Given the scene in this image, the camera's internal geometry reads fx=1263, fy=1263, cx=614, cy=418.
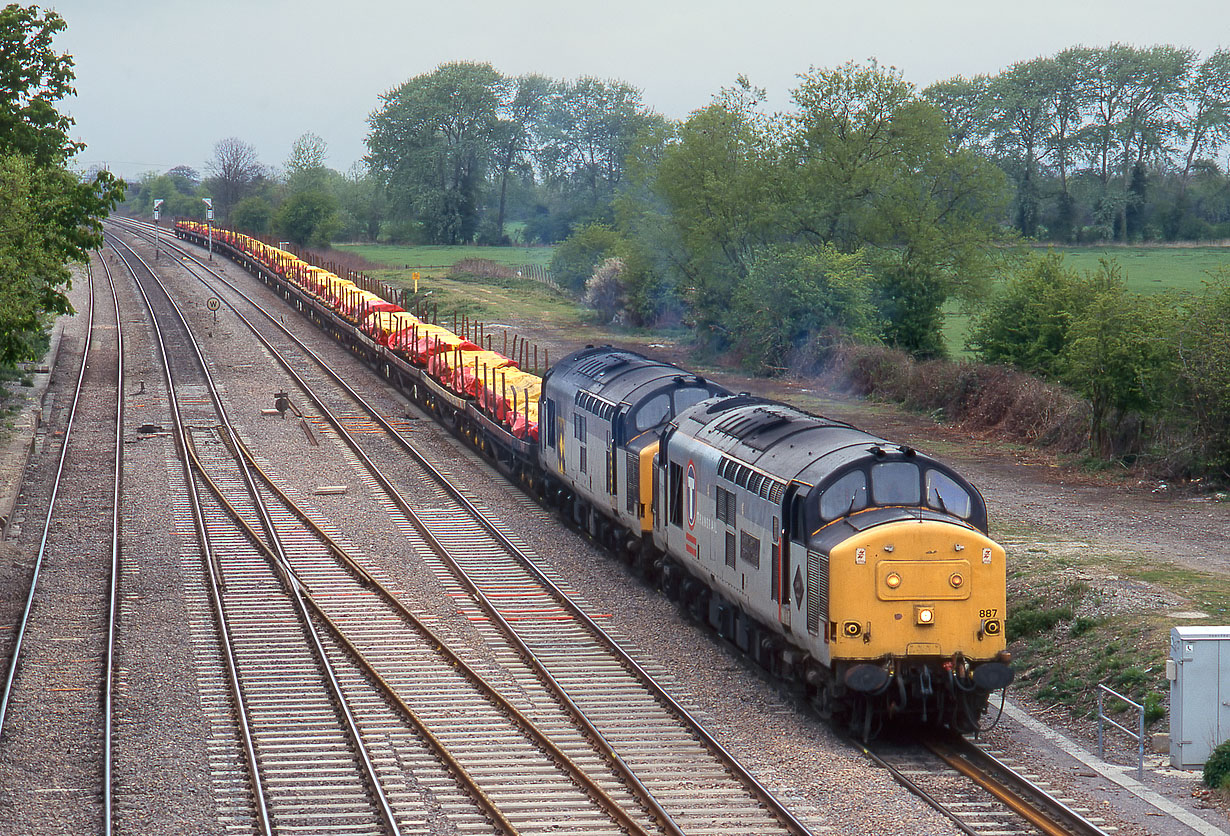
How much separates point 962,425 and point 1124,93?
72.8 metres

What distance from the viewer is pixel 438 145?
11812cm

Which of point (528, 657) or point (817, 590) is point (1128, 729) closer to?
point (817, 590)

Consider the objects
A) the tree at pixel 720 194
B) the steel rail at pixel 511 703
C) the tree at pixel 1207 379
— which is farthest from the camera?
the tree at pixel 720 194

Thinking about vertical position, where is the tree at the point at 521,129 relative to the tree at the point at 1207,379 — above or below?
above

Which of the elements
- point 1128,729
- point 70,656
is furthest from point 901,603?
point 70,656

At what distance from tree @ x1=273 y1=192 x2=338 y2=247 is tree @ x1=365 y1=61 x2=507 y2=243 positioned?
11.9 metres

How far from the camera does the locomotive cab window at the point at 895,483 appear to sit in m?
14.3

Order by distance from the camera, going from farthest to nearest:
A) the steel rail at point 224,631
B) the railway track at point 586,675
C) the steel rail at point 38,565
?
the steel rail at point 38,565 → the steel rail at point 224,631 → the railway track at point 586,675

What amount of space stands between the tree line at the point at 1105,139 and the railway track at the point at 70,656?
79.7 metres

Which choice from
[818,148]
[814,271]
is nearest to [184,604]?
[814,271]

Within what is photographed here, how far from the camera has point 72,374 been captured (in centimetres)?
4512

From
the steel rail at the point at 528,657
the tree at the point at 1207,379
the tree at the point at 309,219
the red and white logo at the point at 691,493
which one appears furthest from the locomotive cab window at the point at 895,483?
the tree at the point at 309,219

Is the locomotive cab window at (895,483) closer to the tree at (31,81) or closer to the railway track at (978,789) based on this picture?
the railway track at (978,789)

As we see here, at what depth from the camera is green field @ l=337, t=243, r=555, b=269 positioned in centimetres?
10269
